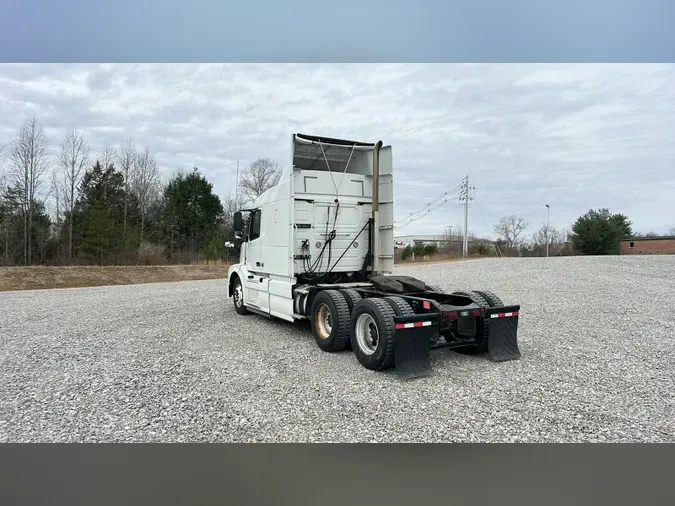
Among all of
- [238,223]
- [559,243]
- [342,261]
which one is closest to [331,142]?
[342,261]

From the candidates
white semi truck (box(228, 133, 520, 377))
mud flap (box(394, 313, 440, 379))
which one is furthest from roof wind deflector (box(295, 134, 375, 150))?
mud flap (box(394, 313, 440, 379))

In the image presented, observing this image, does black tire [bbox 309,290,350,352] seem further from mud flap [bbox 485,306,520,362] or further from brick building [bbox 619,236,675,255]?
brick building [bbox 619,236,675,255]

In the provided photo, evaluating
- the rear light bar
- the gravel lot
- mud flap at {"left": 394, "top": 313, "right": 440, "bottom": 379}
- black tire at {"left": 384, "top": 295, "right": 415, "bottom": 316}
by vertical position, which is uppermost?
black tire at {"left": 384, "top": 295, "right": 415, "bottom": 316}

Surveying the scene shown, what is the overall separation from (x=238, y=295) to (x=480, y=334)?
19.7 feet

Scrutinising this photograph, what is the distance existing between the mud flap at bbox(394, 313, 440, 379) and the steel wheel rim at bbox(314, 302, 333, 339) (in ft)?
5.56

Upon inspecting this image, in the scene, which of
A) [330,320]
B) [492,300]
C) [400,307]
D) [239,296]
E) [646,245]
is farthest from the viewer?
[646,245]

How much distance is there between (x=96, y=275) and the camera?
22578mm

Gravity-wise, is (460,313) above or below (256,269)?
below

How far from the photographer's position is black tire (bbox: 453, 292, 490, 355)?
619cm

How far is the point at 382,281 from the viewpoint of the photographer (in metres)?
7.15

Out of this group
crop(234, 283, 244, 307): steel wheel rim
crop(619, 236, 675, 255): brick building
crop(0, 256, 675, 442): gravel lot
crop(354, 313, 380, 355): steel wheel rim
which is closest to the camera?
crop(0, 256, 675, 442): gravel lot

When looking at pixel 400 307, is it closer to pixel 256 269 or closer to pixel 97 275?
pixel 256 269

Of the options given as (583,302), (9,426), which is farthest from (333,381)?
(583,302)
